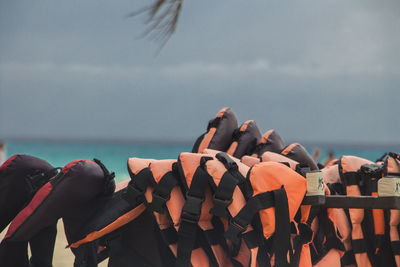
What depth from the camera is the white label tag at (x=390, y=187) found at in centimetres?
169

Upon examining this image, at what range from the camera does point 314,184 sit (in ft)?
5.64

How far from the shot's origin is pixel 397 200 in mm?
1690

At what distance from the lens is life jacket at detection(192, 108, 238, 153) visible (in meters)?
2.58

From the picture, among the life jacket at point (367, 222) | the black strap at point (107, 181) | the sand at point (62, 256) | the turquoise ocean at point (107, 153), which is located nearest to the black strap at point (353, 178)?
the life jacket at point (367, 222)

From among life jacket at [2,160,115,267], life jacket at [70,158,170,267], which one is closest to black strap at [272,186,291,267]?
life jacket at [70,158,170,267]

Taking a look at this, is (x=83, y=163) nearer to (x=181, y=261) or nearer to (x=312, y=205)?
(x=181, y=261)

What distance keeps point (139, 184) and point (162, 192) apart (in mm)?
113

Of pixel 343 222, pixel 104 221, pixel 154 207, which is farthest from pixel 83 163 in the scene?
pixel 343 222

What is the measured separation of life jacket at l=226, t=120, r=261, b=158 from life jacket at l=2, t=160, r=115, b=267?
77cm

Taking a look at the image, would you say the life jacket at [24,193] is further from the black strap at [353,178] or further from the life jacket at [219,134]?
the black strap at [353,178]

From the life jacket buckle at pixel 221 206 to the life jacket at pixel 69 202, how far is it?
58 cm

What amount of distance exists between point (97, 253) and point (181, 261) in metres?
0.59

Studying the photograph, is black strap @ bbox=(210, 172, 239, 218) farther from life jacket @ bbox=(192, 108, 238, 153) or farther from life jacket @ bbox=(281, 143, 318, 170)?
life jacket @ bbox=(192, 108, 238, 153)

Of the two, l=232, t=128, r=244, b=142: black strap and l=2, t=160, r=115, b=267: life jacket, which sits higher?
l=232, t=128, r=244, b=142: black strap
